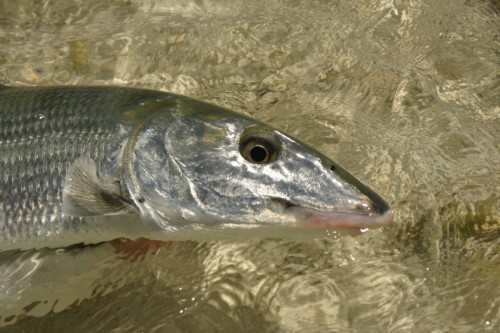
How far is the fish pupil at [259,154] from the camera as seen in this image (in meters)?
2.87

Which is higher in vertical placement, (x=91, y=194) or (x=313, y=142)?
(x=313, y=142)

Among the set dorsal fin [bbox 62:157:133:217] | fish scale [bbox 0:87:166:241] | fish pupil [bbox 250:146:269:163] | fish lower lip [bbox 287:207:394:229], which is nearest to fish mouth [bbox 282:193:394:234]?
fish lower lip [bbox 287:207:394:229]

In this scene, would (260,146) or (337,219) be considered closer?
(337,219)

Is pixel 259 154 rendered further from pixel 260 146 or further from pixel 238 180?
pixel 238 180

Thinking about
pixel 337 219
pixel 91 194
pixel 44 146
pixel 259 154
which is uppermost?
pixel 259 154

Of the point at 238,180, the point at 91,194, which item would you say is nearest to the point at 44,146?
the point at 91,194

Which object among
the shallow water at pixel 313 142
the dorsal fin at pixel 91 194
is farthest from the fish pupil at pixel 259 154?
the dorsal fin at pixel 91 194

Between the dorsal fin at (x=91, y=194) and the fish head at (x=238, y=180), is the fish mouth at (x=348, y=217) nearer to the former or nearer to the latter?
the fish head at (x=238, y=180)

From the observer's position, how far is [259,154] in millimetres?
2879

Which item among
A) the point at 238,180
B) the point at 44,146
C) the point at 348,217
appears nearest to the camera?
the point at 348,217

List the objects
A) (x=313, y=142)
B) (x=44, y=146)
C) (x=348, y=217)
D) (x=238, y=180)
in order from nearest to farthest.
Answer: (x=348, y=217) → (x=238, y=180) → (x=44, y=146) → (x=313, y=142)

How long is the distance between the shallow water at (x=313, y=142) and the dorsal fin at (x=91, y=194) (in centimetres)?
32

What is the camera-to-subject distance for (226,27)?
480 cm

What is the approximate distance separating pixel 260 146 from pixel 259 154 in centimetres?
4
